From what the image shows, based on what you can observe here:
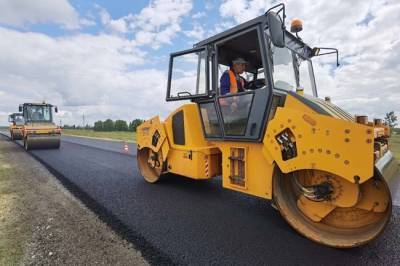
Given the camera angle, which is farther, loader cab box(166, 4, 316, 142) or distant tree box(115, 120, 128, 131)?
distant tree box(115, 120, 128, 131)

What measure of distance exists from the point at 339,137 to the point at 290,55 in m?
1.63

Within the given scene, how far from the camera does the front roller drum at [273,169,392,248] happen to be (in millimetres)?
2582

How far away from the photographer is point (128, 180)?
6066 mm

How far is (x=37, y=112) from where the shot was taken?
14711mm

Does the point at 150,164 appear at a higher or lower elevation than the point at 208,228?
higher

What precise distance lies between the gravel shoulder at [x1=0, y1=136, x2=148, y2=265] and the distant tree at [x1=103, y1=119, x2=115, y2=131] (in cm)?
5514

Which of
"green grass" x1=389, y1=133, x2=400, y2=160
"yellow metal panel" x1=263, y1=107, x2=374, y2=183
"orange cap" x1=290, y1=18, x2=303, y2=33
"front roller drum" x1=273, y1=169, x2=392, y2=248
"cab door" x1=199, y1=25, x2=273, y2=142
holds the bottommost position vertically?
"green grass" x1=389, y1=133, x2=400, y2=160

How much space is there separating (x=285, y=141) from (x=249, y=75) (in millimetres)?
1935

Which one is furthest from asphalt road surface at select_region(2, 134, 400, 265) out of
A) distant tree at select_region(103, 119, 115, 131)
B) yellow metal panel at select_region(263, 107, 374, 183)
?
distant tree at select_region(103, 119, 115, 131)

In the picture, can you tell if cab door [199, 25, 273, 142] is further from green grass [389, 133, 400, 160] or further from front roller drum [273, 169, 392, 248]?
green grass [389, 133, 400, 160]

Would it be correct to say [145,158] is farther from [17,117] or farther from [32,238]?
[17,117]

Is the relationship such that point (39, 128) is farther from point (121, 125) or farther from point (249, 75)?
point (121, 125)

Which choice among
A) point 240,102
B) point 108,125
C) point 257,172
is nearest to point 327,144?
point 257,172

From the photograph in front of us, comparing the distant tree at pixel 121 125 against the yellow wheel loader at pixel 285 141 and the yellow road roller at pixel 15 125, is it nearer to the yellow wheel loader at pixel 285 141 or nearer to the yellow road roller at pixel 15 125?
the yellow road roller at pixel 15 125
